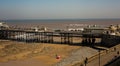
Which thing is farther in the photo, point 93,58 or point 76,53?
point 76,53

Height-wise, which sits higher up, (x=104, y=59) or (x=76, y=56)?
(x=104, y=59)

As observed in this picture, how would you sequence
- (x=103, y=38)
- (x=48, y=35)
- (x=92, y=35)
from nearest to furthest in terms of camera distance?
(x=103, y=38)
(x=92, y=35)
(x=48, y=35)

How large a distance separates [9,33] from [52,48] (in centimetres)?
2480

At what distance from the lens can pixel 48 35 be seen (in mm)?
54469

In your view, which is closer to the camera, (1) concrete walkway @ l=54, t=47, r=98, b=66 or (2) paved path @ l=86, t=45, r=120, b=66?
(2) paved path @ l=86, t=45, r=120, b=66

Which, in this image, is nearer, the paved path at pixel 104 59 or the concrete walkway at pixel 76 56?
the paved path at pixel 104 59

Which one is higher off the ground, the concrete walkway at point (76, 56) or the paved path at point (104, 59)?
the paved path at point (104, 59)

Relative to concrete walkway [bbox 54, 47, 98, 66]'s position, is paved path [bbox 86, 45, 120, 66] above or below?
above

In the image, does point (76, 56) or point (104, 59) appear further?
point (76, 56)

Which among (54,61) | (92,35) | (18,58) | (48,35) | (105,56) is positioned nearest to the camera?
(105,56)

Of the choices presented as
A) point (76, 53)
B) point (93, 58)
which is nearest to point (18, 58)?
point (76, 53)

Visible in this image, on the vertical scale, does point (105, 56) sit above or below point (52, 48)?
above

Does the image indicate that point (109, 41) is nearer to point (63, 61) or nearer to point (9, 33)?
point (63, 61)

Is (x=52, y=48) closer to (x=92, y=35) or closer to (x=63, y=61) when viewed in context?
Result: (x=92, y=35)
